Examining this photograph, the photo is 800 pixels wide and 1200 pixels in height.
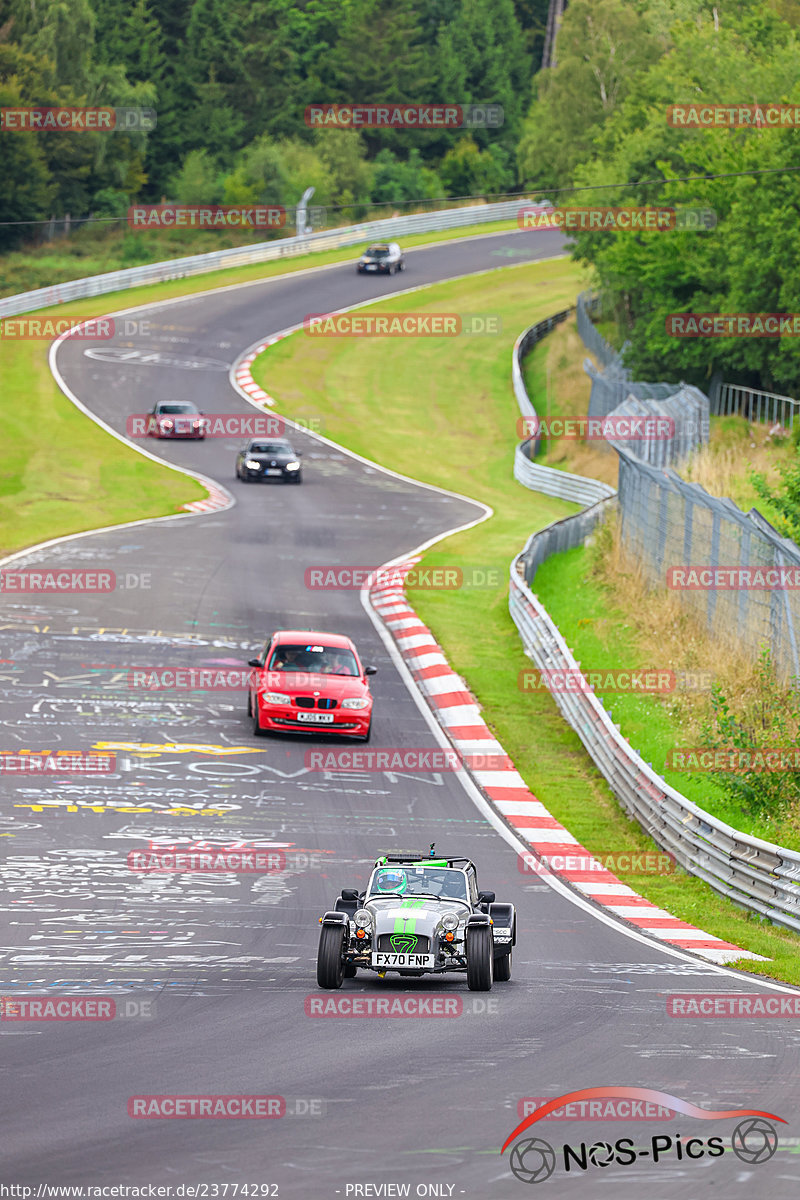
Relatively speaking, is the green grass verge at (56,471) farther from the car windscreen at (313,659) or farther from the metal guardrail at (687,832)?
the metal guardrail at (687,832)

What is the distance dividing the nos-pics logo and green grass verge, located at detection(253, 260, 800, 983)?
4616mm

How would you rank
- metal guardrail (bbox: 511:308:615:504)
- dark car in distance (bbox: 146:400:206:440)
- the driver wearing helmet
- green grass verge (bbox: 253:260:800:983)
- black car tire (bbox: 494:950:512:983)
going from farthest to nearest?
dark car in distance (bbox: 146:400:206:440)
metal guardrail (bbox: 511:308:615:504)
green grass verge (bbox: 253:260:800:983)
the driver wearing helmet
black car tire (bbox: 494:950:512:983)

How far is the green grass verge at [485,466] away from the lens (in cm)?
1909

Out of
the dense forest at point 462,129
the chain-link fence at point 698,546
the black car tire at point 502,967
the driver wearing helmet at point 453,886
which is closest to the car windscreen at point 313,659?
the chain-link fence at point 698,546

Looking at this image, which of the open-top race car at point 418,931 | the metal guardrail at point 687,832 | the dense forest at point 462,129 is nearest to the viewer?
the open-top race car at point 418,931

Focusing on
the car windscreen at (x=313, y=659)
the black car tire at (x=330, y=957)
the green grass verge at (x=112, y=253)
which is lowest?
the car windscreen at (x=313, y=659)

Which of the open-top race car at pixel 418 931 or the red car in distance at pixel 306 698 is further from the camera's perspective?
the red car in distance at pixel 306 698

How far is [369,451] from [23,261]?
33973 mm

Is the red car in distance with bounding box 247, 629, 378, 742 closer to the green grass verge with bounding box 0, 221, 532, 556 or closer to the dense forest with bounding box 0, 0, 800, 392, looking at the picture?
the green grass verge with bounding box 0, 221, 532, 556

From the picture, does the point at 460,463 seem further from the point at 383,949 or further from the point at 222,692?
the point at 383,949

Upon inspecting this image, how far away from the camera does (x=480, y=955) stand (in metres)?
11.9

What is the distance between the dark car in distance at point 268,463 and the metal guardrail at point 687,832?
22592 millimetres

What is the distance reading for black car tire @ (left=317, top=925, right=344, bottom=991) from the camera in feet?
38.5

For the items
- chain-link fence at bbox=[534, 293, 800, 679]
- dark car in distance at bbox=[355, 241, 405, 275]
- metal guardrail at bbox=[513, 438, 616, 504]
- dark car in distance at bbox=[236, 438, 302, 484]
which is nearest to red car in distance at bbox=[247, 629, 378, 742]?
chain-link fence at bbox=[534, 293, 800, 679]
